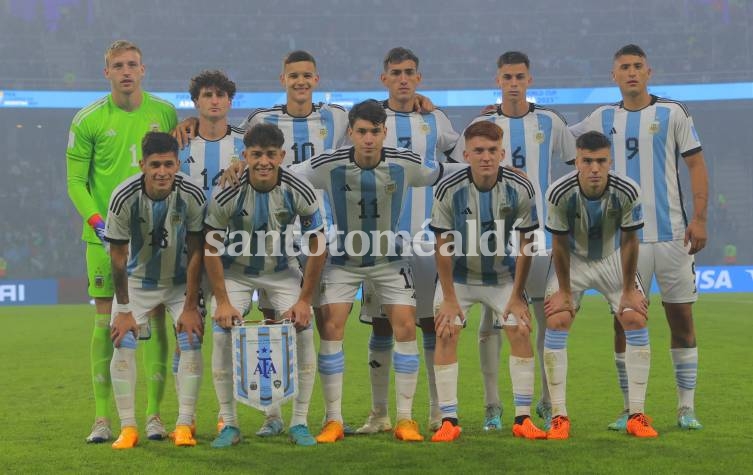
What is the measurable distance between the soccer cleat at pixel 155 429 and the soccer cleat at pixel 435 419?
1.44 metres

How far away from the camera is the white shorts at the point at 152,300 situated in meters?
4.52

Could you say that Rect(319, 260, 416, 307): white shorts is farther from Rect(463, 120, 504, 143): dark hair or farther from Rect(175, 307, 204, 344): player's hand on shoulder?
Rect(463, 120, 504, 143): dark hair

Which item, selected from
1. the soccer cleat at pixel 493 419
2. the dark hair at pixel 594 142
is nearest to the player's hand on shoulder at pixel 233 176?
the dark hair at pixel 594 142

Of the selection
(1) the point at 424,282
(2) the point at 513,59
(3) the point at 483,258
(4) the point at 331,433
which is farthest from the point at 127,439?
(2) the point at 513,59

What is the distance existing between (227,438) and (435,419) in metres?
1.18

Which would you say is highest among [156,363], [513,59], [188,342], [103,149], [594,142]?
[513,59]

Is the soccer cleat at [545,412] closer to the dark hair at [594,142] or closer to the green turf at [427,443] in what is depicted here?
the green turf at [427,443]

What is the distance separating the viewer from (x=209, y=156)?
5000 mm

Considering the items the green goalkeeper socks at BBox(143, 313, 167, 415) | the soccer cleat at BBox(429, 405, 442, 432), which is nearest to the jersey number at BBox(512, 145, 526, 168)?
the soccer cleat at BBox(429, 405, 442, 432)

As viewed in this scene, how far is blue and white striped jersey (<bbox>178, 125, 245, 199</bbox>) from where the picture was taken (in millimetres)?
4969

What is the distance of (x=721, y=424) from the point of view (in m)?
4.81

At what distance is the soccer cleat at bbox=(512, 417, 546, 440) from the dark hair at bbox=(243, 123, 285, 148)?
73.4 inches

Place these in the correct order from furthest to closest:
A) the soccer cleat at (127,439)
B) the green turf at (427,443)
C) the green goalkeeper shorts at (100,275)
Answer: the green goalkeeper shorts at (100,275), the soccer cleat at (127,439), the green turf at (427,443)

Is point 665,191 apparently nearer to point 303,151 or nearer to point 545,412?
point 545,412
